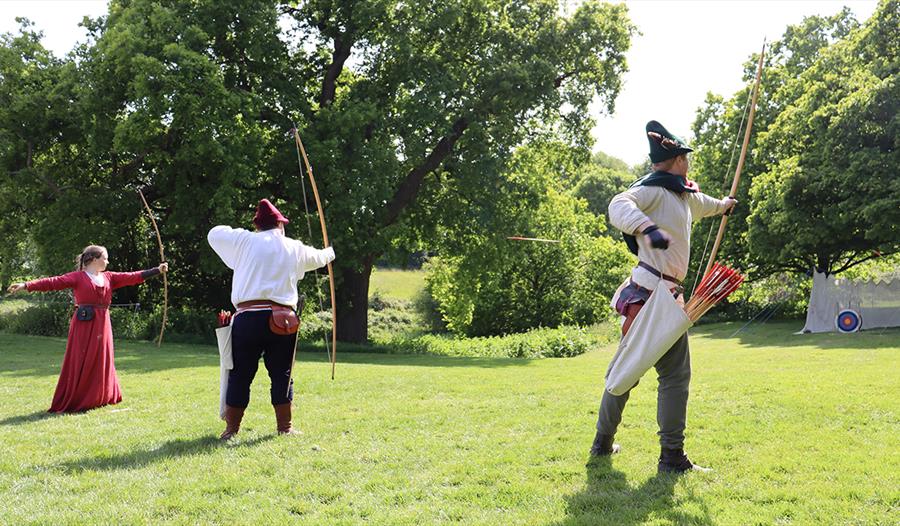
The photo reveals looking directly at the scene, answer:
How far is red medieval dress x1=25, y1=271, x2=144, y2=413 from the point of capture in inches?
328

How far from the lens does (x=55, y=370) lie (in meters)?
12.9

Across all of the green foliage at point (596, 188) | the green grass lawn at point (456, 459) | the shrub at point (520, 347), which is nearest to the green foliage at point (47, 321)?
the shrub at point (520, 347)

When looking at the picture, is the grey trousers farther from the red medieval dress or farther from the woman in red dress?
the red medieval dress

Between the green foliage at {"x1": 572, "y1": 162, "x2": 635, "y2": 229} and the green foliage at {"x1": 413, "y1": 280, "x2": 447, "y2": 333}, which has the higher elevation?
the green foliage at {"x1": 572, "y1": 162, "x2": 635, "y2": 229}

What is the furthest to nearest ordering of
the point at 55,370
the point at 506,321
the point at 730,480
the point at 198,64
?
the point at 506,321 → the point at 198,64 → the point at 55,370 → the point at 730,480

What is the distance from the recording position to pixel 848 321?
24062 millimetres

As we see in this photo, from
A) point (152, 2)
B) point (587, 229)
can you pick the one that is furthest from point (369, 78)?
point (587, 229)

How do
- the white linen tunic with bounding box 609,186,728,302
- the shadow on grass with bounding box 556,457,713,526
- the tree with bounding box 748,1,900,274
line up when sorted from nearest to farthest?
the shadow on grass with bounding box 556,457,713,526
the white linen tunic with bounding box 609,186,728,302
the tree with bounding box 748,1,900,274

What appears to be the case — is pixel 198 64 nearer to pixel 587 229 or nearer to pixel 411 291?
pixel 587 229

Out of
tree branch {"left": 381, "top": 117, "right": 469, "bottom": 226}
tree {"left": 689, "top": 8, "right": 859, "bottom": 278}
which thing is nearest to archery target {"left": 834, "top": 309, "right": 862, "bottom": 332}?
tree {"left": 689, "top": 8, "right": 859, "bottom": 278}

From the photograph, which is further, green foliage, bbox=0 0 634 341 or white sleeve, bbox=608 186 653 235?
green foliage, bbox=0 0 634 341

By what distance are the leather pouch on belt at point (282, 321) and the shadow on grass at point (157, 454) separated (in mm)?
951

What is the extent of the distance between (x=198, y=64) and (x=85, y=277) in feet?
35.9

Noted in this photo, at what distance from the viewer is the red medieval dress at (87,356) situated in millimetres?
8328
